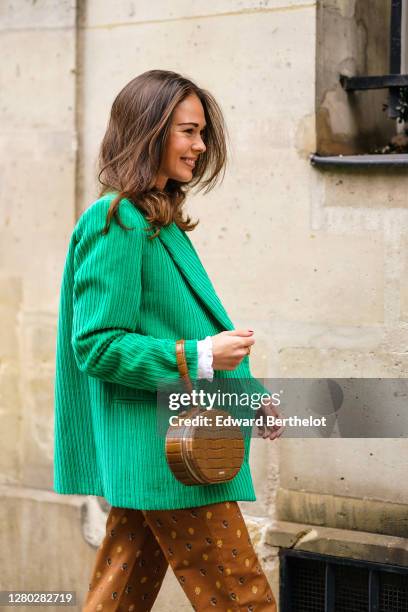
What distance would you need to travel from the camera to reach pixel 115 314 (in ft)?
8.94

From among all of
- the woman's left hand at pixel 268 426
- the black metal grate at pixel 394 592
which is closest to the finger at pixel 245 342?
the woman's left hand at pixel 268 426

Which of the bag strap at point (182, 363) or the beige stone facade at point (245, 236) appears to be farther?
the beige stone facade at point (245, 236)

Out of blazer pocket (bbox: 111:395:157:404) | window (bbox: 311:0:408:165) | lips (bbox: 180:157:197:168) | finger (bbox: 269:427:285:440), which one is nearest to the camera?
blazer pocket (bbox: 111:395:157:404)

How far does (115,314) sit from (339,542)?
1.59 m

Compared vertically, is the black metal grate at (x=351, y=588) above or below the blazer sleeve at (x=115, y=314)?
below

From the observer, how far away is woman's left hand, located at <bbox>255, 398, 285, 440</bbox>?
310 cm

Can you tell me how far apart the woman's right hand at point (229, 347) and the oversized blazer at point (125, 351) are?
0.17 ft

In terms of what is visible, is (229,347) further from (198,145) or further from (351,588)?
(351,588)

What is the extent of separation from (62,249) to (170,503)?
6.24 feet

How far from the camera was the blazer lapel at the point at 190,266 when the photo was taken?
2.90 meters

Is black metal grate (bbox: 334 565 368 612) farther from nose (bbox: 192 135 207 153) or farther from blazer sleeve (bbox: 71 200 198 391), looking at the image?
nose (bbox: 192 135 207 153)

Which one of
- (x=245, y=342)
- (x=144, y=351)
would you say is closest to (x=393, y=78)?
(x=245, y=342)

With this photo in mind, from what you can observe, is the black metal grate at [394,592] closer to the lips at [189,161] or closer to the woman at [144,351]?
the woman at [144,351]

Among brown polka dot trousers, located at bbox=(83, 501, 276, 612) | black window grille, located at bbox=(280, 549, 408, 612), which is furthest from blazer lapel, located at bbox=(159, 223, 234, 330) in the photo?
black window grille, located at bbox=(280, 549, 408, 612)
